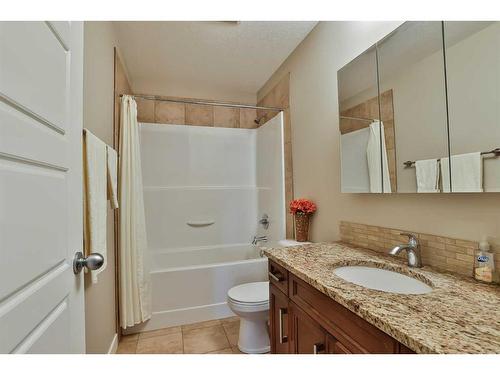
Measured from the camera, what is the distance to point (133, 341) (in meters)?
2.03

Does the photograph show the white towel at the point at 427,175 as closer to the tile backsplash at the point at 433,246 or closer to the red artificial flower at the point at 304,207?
the tile backsplash at the point at 433,246

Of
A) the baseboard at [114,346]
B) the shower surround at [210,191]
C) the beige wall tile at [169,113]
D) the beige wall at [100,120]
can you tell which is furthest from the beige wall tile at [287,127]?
the baseboard at [114,346]

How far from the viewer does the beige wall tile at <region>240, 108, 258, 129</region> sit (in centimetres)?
338

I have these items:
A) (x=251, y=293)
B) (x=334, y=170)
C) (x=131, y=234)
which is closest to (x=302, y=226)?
(x=334, y=170)

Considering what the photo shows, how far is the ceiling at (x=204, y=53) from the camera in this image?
1.98 meters

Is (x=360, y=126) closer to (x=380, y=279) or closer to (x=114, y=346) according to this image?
(x=380, y=279)

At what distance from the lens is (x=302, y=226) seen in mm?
2064

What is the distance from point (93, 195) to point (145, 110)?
2.19 m

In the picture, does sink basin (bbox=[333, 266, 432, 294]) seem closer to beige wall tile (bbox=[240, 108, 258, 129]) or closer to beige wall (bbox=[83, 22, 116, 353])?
beige wall (bbox=[83, 22, 116, 353])

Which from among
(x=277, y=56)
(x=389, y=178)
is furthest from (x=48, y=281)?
(x=277, y=56)

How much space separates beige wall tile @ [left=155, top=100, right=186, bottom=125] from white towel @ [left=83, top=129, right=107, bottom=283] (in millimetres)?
1934

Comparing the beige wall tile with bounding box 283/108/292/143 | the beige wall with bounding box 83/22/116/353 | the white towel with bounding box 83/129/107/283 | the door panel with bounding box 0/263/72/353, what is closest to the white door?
the door panel with bounding box 0/263/72/353

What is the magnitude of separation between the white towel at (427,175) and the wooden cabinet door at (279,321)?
2.86ft
